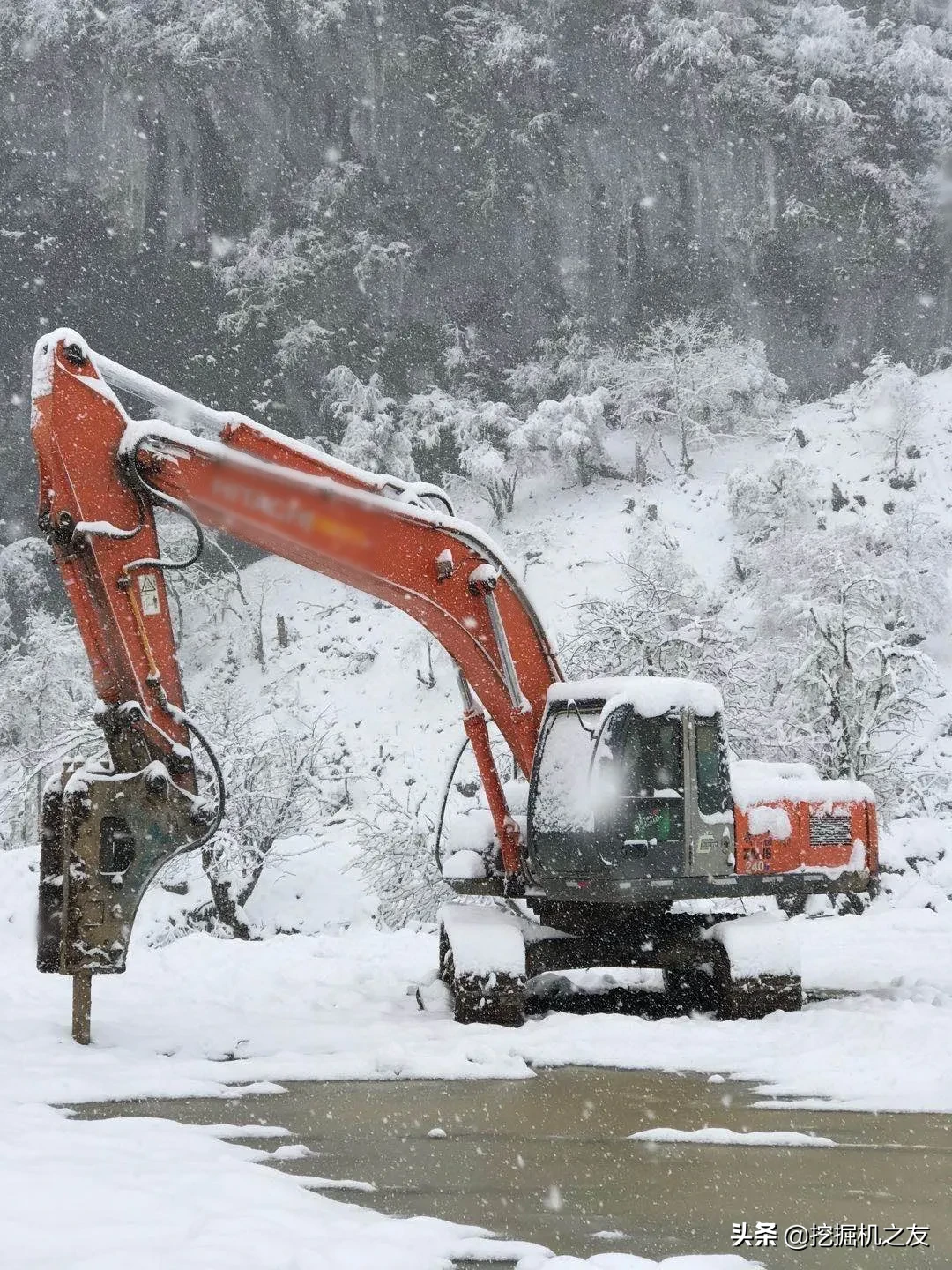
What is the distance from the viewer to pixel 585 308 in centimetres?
4153

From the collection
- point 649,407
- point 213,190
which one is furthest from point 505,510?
point 213,190

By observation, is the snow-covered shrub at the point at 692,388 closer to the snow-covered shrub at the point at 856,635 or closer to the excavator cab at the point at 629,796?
the snow-covered shrub at the point at 856,635

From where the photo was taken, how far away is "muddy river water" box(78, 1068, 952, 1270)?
367 centimetres

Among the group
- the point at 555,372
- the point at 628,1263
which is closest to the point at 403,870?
the point at 628,1263

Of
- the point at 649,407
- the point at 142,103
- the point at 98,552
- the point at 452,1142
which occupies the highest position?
the point at 142,103

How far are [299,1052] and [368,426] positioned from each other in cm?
3171

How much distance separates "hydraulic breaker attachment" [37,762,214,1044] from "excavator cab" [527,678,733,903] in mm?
2355

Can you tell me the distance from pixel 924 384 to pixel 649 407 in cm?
889

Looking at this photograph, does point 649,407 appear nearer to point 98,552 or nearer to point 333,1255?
point 98,552

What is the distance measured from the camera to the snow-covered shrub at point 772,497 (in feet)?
102

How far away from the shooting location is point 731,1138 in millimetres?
4812

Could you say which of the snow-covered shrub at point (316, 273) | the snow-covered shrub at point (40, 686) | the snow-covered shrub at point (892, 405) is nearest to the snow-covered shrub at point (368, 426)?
the snow-covered shrub at point (316, 273)

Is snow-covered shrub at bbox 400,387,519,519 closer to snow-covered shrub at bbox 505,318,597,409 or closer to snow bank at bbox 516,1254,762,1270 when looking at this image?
snow-covered shrub at bbox 505,318,597,409

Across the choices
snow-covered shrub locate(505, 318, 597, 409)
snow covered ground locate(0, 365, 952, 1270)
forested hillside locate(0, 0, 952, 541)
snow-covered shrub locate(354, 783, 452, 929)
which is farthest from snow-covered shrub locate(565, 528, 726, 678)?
forested hillside locate(0, 0, 952, 541)
